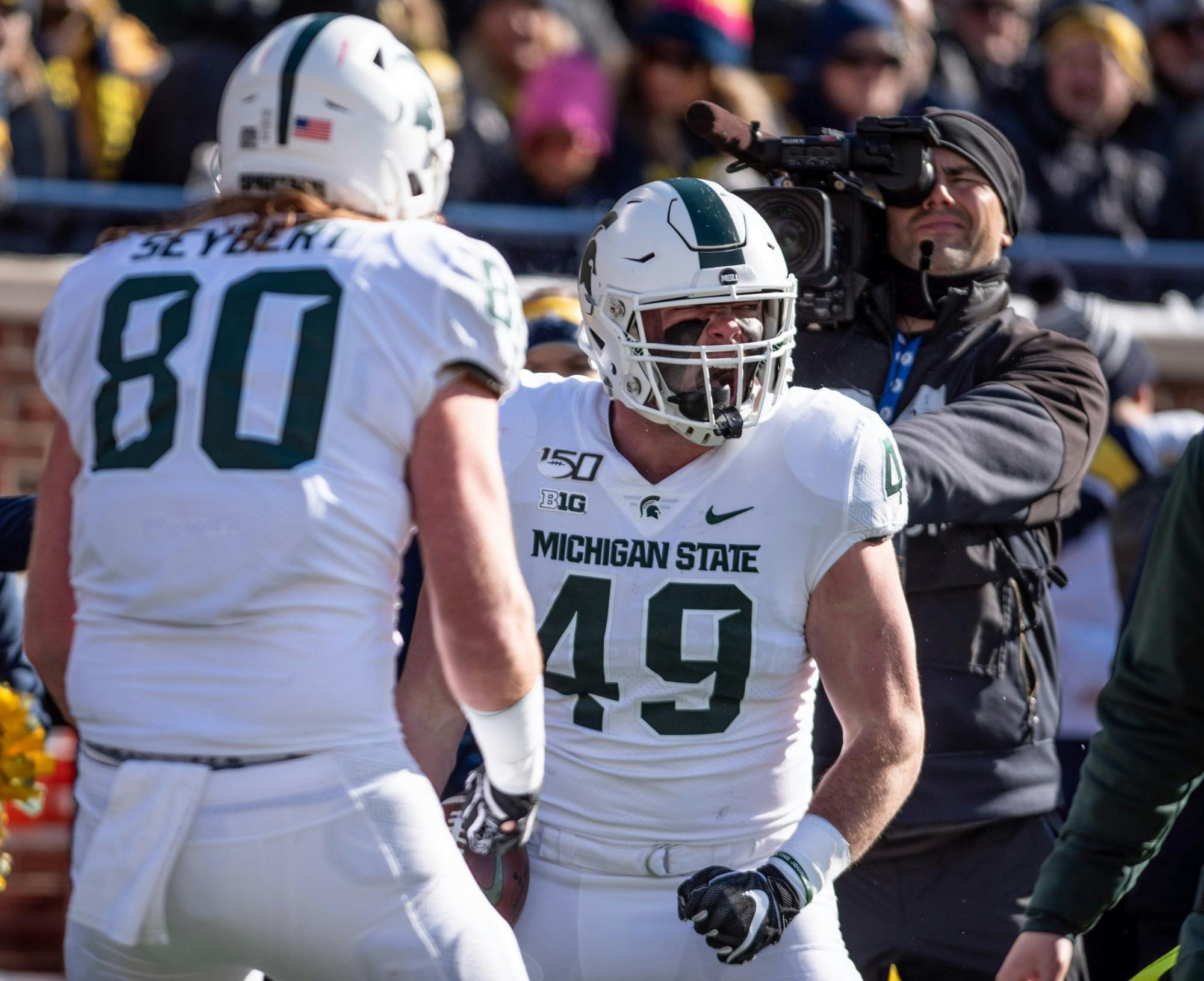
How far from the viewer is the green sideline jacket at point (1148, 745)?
2529 millimetres

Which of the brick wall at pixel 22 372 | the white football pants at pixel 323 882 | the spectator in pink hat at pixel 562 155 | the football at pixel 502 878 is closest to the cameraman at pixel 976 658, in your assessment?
the football at pixel 502 878

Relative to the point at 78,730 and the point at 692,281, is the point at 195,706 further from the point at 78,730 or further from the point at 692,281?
the point at 692,281

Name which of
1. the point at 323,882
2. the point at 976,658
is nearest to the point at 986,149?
the point at 976,658

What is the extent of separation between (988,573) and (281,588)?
1755 mm

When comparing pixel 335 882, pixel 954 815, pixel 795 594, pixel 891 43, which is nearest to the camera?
pixel 335 882

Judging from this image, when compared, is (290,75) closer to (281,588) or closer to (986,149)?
(281,588)

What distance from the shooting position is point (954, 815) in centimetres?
363

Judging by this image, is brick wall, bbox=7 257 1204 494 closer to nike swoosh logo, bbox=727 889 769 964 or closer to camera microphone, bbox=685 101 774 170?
camera microphone, bbox=685 101 774 170

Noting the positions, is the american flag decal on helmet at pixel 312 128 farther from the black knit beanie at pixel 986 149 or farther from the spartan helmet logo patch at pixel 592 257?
the black knit beanie at pixel 986 149

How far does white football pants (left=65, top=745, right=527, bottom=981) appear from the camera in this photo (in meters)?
2.31

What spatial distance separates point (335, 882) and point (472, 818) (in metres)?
0.39

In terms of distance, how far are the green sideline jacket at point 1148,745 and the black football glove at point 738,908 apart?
0.41 metres

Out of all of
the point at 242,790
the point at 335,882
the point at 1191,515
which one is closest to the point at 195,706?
the point at 242,790

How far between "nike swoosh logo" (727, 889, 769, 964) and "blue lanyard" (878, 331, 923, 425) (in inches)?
54.7
